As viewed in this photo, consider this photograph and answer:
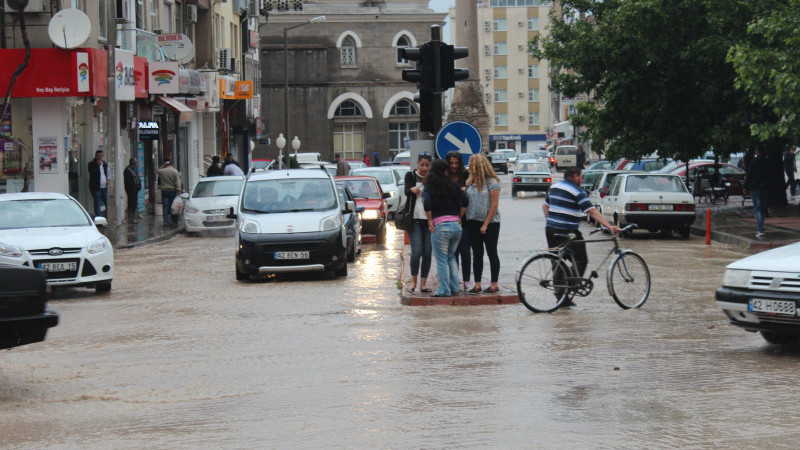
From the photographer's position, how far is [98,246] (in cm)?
1623

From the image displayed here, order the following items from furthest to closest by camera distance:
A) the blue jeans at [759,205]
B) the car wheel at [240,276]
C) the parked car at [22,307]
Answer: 1. the blue jeans at [759,205]
2. the car wheel at [240,276]
3. the parked car at [22,307]

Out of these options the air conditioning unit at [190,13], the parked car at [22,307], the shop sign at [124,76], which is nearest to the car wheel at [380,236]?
the shop sign at [124,76]

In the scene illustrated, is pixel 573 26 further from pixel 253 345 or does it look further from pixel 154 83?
pixel 253 345

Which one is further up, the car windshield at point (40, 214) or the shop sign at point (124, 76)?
the shop sign at point (124, 76)

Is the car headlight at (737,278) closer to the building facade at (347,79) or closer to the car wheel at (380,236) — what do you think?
the car wheel at (380,236)

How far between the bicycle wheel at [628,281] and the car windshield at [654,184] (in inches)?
521

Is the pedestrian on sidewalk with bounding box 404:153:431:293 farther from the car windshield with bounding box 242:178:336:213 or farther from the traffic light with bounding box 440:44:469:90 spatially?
the car windshield with bounding box 242:178:336:213

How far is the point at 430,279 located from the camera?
16297 mm

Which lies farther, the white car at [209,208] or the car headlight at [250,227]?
the white car at [209,208]

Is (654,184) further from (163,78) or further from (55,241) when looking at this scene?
(163,78)

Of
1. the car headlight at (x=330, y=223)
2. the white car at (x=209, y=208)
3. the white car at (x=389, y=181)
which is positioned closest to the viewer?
the car headlight at (x=330, y=223)

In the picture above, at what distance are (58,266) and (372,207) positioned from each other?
10254 mm

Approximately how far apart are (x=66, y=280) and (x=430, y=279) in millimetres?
5105

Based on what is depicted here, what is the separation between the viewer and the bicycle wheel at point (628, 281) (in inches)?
527
